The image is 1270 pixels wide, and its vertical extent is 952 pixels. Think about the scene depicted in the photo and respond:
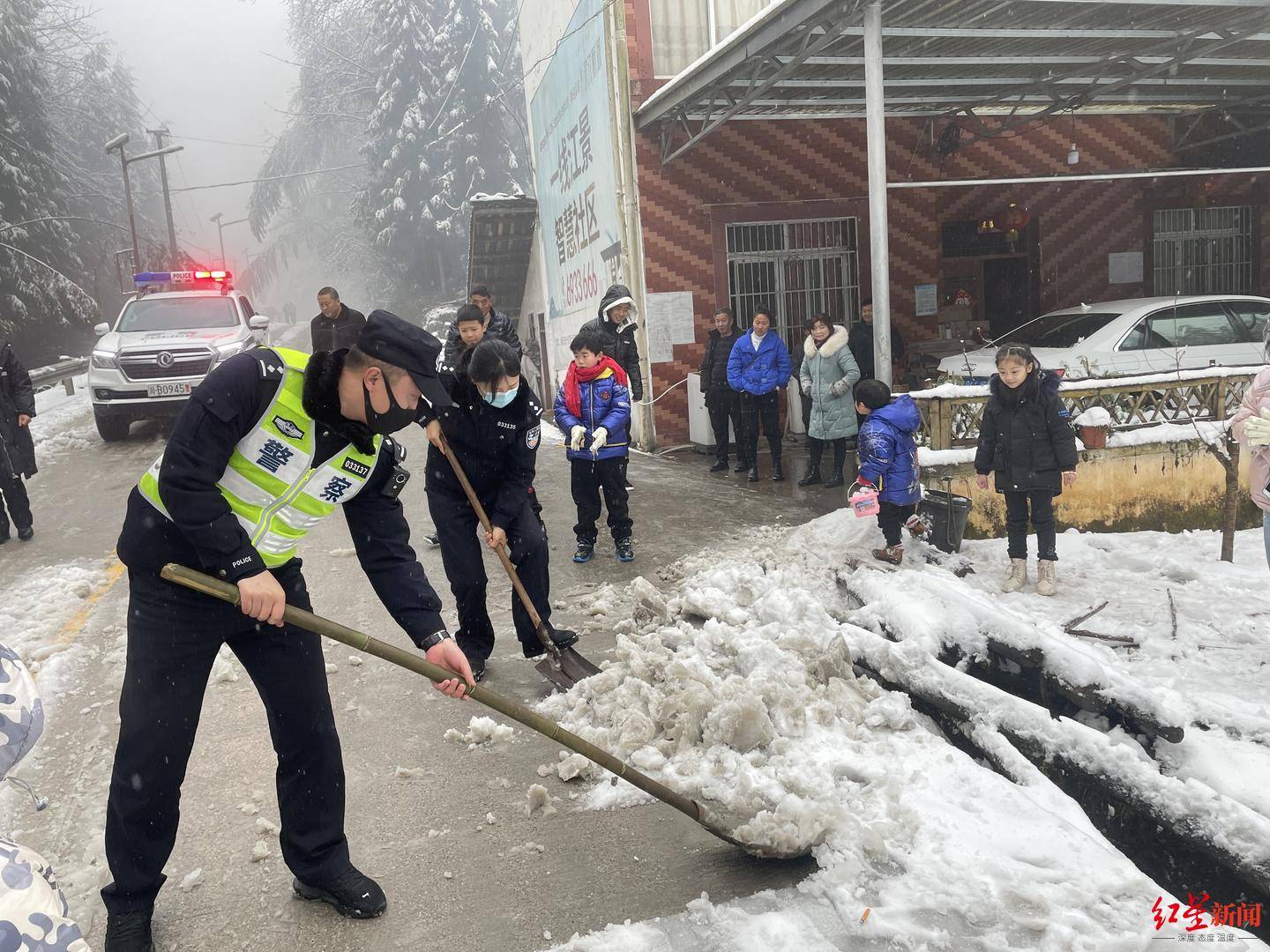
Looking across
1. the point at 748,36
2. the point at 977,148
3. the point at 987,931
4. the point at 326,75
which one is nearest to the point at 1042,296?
the point at 977,148

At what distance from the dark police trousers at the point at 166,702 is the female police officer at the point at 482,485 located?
5.58ft

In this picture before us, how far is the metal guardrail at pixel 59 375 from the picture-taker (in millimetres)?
17984

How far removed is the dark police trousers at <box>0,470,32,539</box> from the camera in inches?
296

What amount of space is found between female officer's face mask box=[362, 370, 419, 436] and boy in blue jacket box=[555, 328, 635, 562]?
3.55 meters

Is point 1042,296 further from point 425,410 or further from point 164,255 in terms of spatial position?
point 164,255

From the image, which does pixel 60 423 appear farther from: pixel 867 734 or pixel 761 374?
pixel 867 734

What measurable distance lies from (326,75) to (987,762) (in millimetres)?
44039

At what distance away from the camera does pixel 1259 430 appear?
175 inches

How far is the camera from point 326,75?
4000 cm

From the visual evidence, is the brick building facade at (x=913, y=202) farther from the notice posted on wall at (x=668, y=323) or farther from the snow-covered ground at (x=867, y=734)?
the snow-covered ground at (x=867, y=734)

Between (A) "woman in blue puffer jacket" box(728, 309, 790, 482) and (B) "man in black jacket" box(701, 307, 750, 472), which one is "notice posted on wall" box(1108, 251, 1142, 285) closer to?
(B) "man in black jacket" box(701, 307, 750, 472)

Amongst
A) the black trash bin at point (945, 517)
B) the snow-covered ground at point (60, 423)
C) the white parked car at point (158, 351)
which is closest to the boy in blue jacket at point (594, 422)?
the black trash bin at point (945, 517)

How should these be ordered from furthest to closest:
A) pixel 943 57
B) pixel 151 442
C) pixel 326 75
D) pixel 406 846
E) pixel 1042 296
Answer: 1. pixel 326 75
2. pixel 1042 296
3. pixel 151 442
4. pixel 943 57
5. pixel 406 846

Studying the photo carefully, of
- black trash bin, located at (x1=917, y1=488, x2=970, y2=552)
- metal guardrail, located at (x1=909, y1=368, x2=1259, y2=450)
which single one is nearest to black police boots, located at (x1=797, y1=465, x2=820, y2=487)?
metal guardrail, located at (x1=909, y1=368, x2=1259, y2=450)
